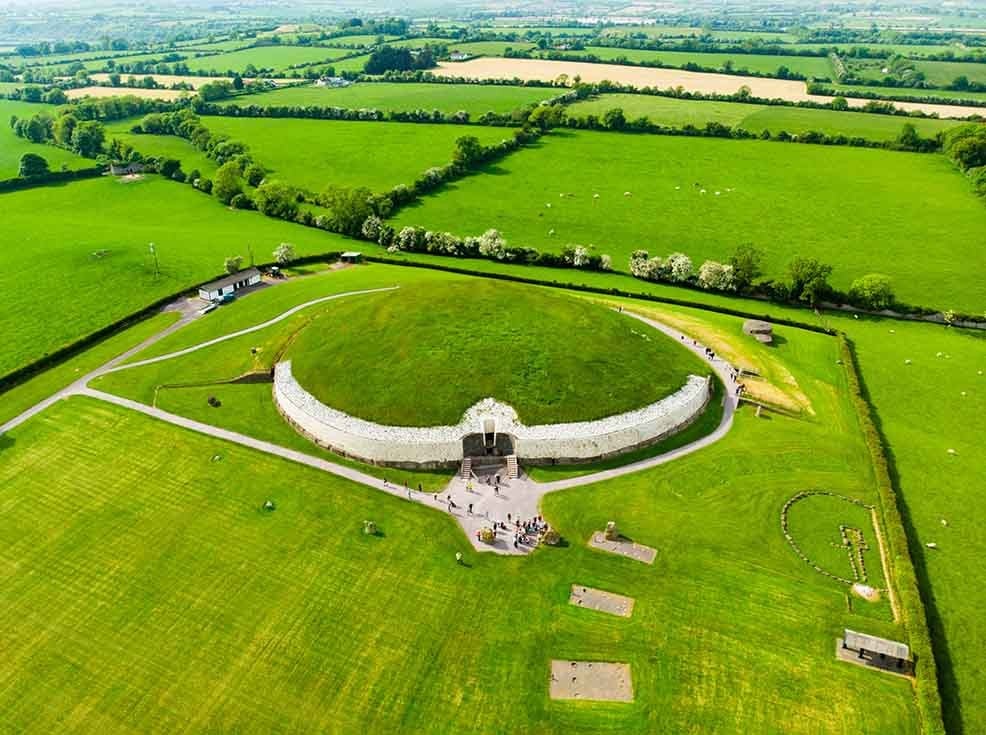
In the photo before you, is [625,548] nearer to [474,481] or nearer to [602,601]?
[602,601]

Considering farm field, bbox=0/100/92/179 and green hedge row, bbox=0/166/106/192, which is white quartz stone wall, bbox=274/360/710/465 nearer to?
green hedge row, bbox=0/166/106/192

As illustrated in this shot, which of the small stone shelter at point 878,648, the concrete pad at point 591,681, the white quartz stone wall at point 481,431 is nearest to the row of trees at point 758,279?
the white quartz stone wall at point 481,431

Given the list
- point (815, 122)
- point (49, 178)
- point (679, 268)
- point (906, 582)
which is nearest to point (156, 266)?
point (49, 178)

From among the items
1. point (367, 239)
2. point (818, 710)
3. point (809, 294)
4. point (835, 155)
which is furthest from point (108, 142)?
point (818, 710)

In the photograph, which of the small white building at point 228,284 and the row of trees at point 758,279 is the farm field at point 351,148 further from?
the row of trees at point 758,279

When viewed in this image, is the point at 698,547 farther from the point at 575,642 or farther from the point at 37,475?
the point at 37,475

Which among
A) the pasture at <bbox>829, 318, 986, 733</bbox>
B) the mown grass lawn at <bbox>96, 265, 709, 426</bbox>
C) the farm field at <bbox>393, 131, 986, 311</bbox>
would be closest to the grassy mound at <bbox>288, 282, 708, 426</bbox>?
the mown grass lawn at <bbox>96, 265, 709, 426</bbox>

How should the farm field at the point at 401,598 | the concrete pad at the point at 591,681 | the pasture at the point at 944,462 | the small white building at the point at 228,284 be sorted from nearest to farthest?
the farm field at the point at 401,598 < the concrete pad at the point at 591,681 < the pasture at the point at 944,462 < the small white building at the point at 228,284
